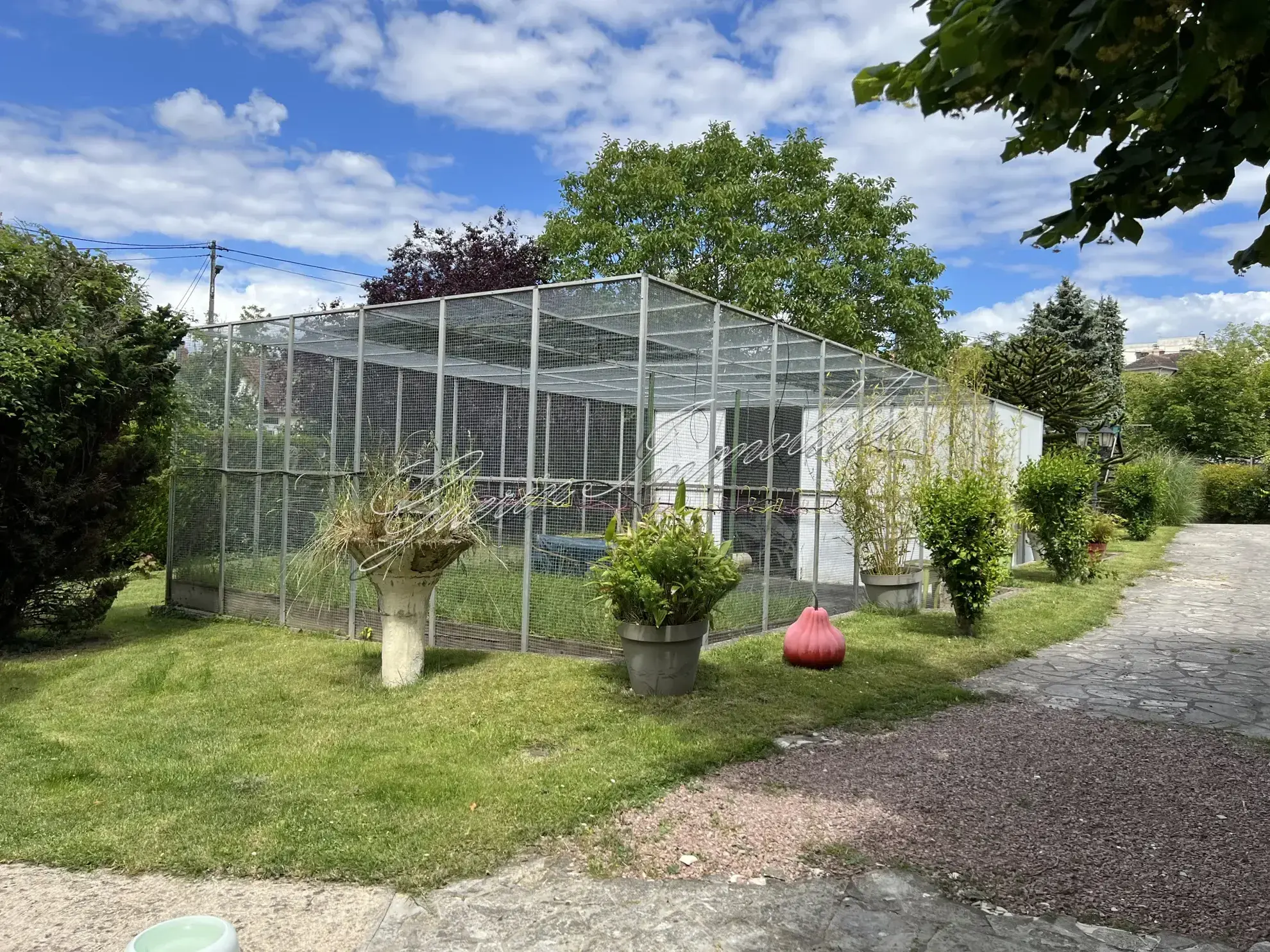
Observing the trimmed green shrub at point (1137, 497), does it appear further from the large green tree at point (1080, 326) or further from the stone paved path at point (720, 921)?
the stone paved path at point (720, 921)

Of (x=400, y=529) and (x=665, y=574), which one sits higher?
(x=400, y=529)

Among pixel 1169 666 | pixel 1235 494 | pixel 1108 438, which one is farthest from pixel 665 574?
pixel 1235 494

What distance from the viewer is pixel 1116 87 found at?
225 centimetres

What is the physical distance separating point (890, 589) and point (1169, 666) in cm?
283

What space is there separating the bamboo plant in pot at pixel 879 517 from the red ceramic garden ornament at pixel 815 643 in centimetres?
303

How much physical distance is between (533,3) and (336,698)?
4673mm

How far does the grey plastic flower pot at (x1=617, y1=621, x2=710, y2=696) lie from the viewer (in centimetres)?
530

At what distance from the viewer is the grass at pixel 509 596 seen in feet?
21.2

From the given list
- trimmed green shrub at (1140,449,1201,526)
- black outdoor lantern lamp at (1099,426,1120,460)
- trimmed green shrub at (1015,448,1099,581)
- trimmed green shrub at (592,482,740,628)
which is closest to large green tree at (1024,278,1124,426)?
trimmed green shrub at (1140,449,1201,526)

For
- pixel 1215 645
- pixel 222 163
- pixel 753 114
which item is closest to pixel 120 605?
pixel 222 163

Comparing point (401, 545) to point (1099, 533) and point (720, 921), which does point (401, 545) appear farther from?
point (1099, 533)

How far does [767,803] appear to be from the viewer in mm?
3811

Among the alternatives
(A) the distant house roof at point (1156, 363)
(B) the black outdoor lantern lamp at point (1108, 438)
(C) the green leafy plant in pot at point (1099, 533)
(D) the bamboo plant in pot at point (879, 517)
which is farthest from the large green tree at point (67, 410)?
(A) the distant house roof at point (1156, 363)

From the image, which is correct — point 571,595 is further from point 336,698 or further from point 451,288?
point 451,288
